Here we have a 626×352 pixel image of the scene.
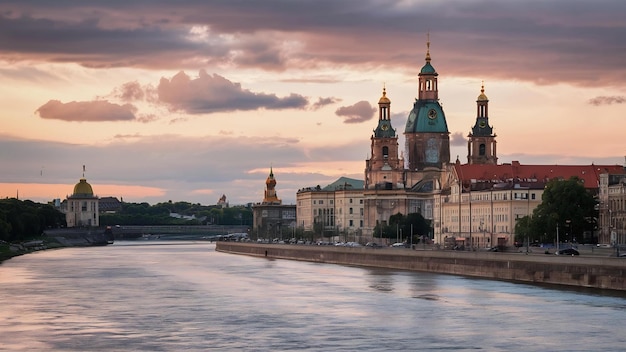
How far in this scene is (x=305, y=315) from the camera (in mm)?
75500

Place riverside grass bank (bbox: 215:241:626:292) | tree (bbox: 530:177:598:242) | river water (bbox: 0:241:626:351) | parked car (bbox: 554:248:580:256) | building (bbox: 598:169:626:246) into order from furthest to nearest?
tree (bbox: 530:177:598:242)
building (bbox: 598:169:626:246)
parked car (bbox: 554:248:580:256)
riverside grass bank (bbox: 215:241:626:292)
river water (bbox: 0:241:626:351)

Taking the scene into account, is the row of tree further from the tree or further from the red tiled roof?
the red tiled roof

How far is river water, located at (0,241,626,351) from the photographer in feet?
204

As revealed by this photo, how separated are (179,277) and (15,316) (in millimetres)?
43209

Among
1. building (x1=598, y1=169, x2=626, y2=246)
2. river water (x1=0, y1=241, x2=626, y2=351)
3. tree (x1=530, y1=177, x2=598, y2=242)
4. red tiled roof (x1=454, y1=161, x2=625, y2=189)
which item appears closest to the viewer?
river water (x1=0, y1=241, x2=626, y2=351)

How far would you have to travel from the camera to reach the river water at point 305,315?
62312 millimetres

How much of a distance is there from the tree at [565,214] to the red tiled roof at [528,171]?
123ft

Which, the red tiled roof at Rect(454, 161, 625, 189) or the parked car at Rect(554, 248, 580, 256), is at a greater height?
the red tiled roof at Rect(454, 161, 625, 189)

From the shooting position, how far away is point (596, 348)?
196 feet

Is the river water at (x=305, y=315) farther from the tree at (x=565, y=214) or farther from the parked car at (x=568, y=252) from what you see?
the tree at (x=565, y=214)

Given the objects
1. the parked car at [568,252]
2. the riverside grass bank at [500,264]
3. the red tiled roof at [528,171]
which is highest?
the red tiled roof at [528,171]

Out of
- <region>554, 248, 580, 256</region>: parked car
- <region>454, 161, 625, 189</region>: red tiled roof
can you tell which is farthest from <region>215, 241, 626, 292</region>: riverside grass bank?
<region>454, 161, 625, 189</region>: red tiled roof

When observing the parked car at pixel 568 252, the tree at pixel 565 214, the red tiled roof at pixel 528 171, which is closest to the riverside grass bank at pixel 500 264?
the parked car at pixel 568 252

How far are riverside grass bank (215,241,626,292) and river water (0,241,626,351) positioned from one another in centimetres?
168
